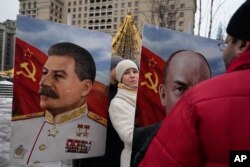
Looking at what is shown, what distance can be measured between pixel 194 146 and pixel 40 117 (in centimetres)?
159

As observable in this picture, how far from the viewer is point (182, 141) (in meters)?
1.00

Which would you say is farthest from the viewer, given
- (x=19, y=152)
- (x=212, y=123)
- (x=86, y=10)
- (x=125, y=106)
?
(x=86, y=10)

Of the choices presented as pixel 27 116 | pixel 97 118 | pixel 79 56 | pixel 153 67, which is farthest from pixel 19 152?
pixel 153 67

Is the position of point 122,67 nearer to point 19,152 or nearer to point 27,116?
point 27,116

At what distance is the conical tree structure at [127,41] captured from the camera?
8752 millimetres

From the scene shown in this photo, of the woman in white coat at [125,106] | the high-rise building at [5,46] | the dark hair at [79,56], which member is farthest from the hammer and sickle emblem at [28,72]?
the high-rise building at [5,46]

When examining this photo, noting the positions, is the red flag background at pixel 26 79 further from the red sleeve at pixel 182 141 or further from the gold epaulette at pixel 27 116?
the red sleeve at pixel 182 141

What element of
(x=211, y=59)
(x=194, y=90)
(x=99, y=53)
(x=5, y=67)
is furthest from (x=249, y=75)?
(x=5, y=67)

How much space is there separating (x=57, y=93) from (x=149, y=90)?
0.62 metres

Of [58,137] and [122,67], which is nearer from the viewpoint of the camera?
[58,137]

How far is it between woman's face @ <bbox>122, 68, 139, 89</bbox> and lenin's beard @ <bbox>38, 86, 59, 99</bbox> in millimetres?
592

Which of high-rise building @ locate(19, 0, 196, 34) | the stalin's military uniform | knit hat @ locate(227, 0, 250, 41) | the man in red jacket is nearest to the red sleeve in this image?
the man in red jacket

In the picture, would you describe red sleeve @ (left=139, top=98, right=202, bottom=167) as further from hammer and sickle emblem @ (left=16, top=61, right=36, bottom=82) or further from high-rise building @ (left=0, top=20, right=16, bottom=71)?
Answer: high-rise building @ (left=0, top=20, right=16, bottom=71)

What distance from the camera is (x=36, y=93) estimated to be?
2373mm
